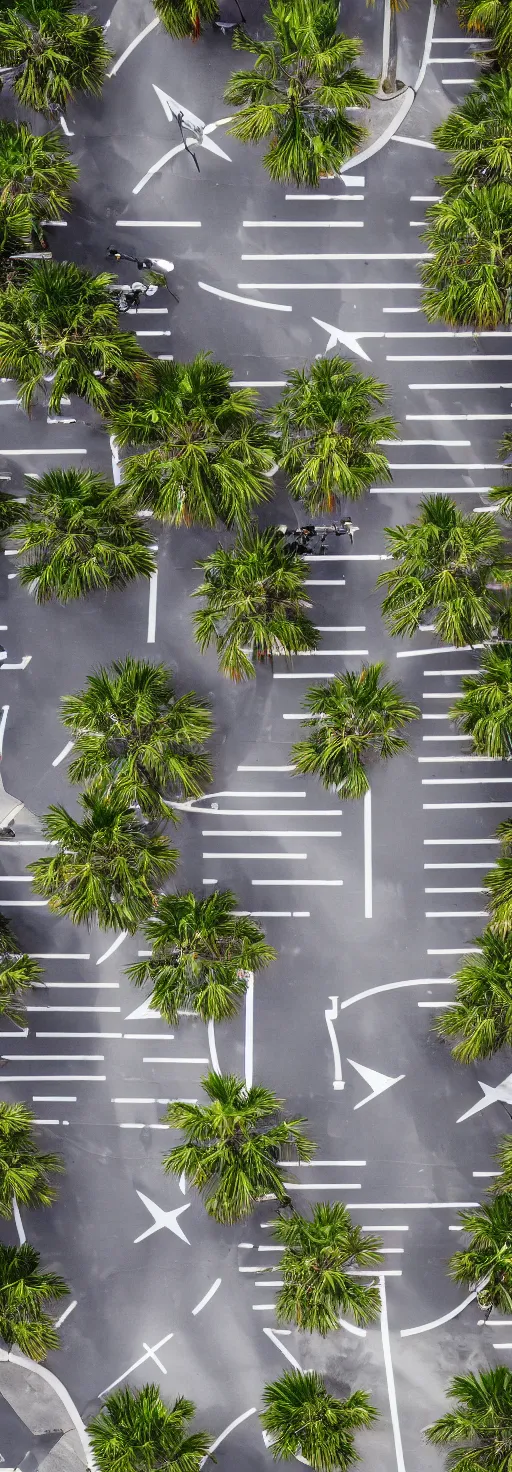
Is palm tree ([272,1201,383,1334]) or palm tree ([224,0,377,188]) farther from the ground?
palm tree ([224,0,377,188])

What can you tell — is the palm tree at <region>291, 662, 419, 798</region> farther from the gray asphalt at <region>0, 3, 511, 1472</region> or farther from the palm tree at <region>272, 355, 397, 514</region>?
the palm tree at <region>272, 355, 397, 514</region>

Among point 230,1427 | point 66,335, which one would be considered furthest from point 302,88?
point 230,1427

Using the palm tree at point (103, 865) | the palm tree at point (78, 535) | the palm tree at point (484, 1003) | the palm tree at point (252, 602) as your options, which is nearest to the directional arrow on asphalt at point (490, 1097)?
the palm tree at point (484, 1003)

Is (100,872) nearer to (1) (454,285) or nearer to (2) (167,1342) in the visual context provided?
(2) (167,1342)

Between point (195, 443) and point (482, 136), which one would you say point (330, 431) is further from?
point (482, 136)

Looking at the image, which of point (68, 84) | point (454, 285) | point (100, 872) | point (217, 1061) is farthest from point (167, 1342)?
point (68, 84)

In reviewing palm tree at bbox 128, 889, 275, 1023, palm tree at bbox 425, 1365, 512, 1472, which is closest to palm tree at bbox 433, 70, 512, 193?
palm tree at bbox 128, 889, 275, 1023

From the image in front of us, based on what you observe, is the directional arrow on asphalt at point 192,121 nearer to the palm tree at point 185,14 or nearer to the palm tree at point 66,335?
the palm tree at point 185,14
